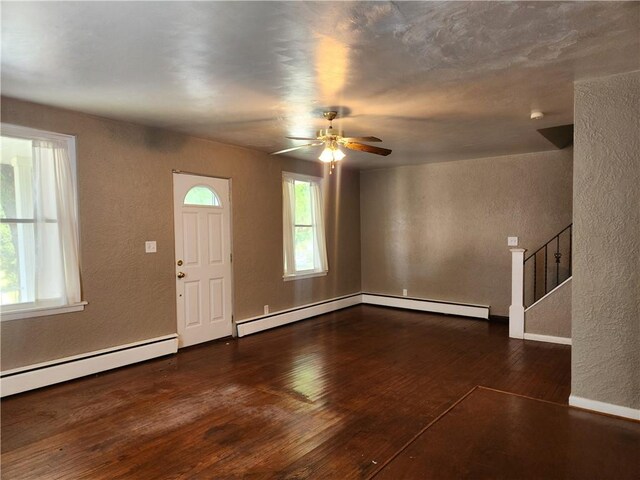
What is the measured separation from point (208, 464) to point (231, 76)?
2.59m

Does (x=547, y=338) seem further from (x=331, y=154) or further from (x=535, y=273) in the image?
(x=331, y=154)

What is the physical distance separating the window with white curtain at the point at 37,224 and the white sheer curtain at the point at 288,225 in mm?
2912

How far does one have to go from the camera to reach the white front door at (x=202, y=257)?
4.83 m

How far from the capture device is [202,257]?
16.6ft

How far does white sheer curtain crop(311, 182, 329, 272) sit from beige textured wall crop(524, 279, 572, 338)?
3.14 meters

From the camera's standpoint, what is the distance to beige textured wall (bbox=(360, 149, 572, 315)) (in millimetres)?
5945

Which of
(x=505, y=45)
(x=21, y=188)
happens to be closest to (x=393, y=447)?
(x=505, y=45)

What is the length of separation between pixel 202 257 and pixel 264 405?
234cm

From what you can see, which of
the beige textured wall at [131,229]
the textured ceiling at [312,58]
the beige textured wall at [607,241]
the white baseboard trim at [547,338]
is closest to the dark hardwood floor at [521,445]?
the beige textured wall at [607,241]

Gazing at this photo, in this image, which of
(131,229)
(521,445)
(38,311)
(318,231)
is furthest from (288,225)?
(521,445)

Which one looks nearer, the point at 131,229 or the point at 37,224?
the point at 37,224


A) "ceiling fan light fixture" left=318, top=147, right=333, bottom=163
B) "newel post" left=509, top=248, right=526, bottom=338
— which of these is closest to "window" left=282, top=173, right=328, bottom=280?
"ceiling fan light fixture" left=318, top=147, right=333, bottom=163

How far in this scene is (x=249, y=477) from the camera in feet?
7.61

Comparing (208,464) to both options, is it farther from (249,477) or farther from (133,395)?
(133,395)
